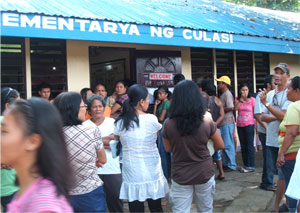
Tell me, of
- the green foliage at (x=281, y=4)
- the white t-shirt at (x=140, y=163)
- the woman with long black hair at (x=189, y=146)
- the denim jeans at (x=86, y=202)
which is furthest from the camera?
the green foliage at (x=281, y=4)

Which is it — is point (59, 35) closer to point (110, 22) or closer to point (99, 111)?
point (110, 22)

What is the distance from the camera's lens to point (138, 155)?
12.6ft

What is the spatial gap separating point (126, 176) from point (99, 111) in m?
0.82

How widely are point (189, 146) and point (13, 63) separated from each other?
4.12m

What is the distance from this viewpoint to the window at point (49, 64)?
6465mm

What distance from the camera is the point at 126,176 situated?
3900 millimetres

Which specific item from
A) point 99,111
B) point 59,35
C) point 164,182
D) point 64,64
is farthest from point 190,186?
point 64,64

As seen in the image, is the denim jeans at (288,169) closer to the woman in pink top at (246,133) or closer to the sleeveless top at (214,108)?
the sleeveless top at (214,108)

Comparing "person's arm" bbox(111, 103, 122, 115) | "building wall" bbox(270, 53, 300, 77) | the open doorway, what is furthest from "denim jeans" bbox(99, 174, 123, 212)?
"building wall" bbox(270, 53, 300, 77)

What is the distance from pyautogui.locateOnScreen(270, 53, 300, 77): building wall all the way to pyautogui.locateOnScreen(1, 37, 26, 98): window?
7263 mm

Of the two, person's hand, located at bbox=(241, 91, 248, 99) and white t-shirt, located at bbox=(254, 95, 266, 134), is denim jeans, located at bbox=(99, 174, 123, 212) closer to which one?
white t-shirt, located at bbox=(254, 95, 266, 134)

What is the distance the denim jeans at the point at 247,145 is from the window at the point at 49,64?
3.75m

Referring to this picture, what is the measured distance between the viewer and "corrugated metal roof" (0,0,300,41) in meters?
5.66

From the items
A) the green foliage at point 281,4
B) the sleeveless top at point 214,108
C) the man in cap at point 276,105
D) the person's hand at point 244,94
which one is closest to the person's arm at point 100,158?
the man in cap at point 276,105
